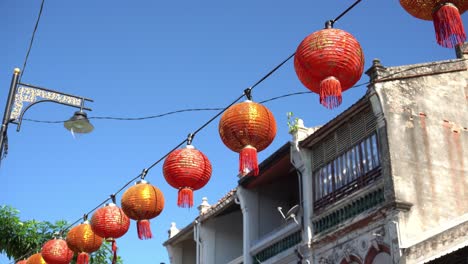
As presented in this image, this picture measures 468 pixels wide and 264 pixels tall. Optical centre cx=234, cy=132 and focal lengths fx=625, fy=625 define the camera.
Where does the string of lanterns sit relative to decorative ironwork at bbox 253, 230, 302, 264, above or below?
below

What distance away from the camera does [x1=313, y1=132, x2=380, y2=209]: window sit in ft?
43.9

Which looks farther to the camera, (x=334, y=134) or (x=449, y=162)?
(x=334, y=134)

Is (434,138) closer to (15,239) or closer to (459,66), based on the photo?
(459,66)

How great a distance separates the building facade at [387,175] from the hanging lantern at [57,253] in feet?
16.8

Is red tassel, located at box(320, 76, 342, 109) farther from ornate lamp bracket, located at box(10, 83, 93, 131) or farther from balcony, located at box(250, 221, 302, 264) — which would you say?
balcony, located at box(250, 221, 302, 264)

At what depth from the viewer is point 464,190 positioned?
13406 millimetres

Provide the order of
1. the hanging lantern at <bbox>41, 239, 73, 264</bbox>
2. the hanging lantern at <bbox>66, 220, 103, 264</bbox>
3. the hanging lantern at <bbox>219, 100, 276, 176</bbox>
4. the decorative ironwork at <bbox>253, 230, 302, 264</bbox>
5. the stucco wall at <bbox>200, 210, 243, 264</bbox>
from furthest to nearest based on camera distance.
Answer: the stucco wall at <bbox>200, 210, 243, 264</bbox>
the decorative ironwork at <bbox>253, 230, 302, 264</bbox>
the hanging lantern at <bbox>41, 239, 73, 264</bbox>
the hanging lantern at <bbox>66, 220, 103, 264</bbox>
the hanging lantern at <bbox>219, 100, 276, 176</bbox>

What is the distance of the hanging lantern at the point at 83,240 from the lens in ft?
45.2

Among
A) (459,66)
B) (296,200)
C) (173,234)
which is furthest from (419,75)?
(173,234)

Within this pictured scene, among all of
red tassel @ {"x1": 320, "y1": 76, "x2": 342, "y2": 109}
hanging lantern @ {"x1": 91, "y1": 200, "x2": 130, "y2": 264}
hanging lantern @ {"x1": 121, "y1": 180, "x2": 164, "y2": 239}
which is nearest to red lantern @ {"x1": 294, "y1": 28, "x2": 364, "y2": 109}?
red tassel @ {"x1": 320, "y1": 76, "x2": 342, "y2": 109}

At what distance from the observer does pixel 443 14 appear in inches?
233

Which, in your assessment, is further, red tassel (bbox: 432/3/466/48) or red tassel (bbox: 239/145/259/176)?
red tassel (bbox: 239/145/259/176)

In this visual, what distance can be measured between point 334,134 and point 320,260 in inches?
116

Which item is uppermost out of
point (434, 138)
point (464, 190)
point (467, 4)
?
point (434, 138)
